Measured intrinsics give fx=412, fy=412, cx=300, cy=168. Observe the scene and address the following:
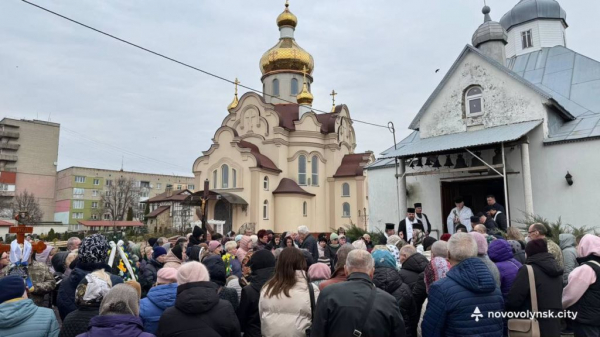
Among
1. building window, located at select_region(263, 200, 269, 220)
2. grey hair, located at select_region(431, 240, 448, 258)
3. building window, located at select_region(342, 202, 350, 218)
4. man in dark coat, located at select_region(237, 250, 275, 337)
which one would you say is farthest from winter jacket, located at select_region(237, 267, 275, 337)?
building window, located at select_region(342, 202, 350, 218)

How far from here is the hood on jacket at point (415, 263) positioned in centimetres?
469

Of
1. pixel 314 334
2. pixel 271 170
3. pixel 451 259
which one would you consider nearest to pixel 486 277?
pixel 451 259

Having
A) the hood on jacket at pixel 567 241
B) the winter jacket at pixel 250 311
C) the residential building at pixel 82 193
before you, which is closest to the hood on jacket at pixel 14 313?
the winter jacket at pixel 250 311

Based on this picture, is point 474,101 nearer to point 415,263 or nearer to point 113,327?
point 415,263

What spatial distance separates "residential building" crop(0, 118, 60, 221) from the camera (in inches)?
2406

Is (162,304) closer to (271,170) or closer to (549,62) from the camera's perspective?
(549,62)

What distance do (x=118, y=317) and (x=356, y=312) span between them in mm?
1678

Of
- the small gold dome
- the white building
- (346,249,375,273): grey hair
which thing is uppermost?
the small gold dome

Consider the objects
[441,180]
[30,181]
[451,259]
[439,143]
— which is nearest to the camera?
[451,259]

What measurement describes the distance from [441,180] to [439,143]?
1.61 meters

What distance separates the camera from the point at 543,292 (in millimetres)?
3992

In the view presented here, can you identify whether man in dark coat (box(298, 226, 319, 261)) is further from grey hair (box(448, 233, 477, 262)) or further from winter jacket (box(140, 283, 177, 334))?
grey hair (box(448, 233, 477, 262))

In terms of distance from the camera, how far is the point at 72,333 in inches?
127

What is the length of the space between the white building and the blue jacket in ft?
29.6
